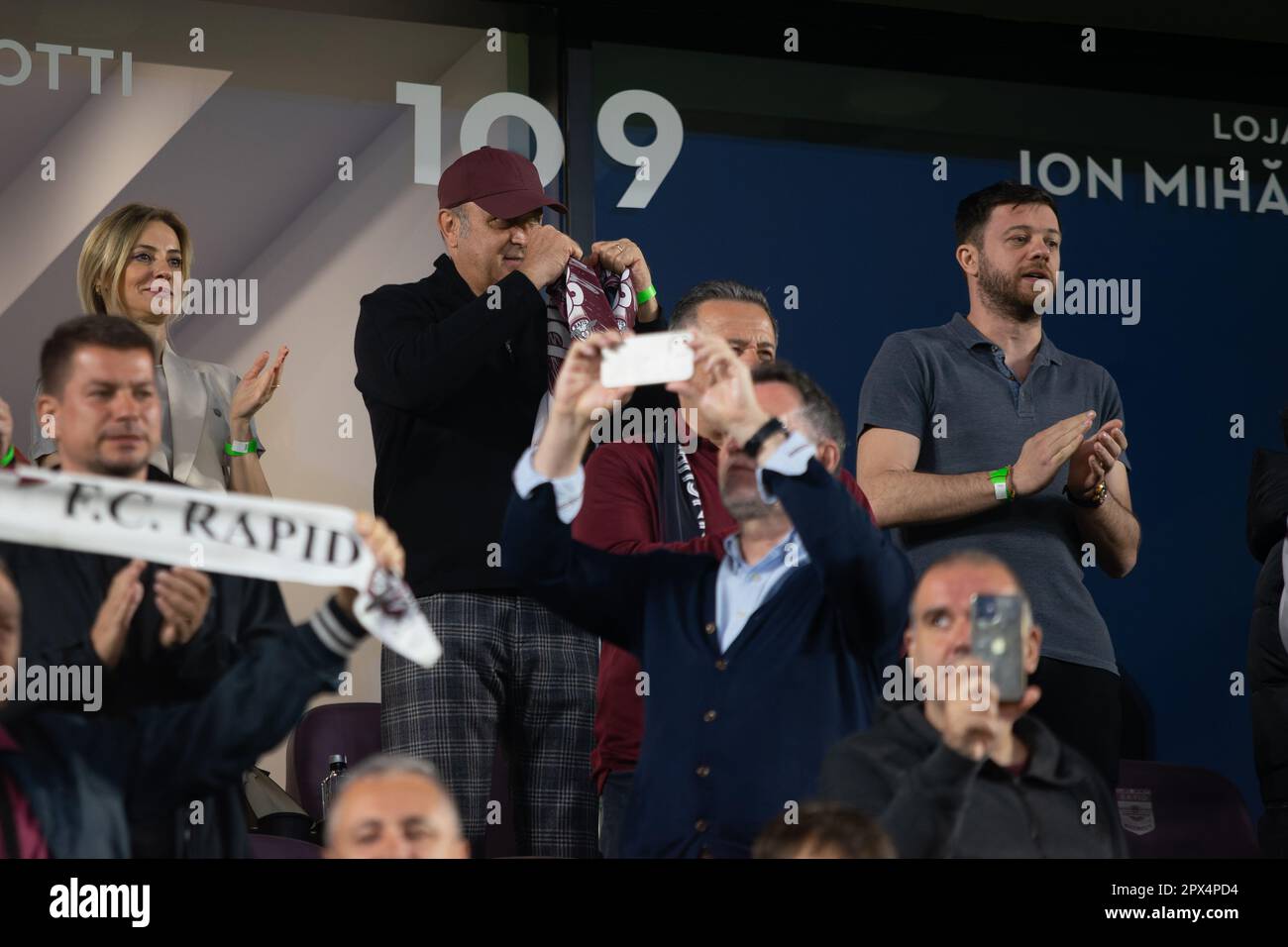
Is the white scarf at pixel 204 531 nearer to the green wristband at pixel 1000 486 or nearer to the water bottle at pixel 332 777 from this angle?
the water bottle at pixel 332 777

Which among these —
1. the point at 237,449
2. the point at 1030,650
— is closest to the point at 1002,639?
the point at 1030,650

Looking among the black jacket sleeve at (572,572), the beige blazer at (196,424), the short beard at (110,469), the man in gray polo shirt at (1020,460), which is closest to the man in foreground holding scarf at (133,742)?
the short beard at (110,469)

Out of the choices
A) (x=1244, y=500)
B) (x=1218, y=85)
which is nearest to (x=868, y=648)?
(x=1244, y=500)

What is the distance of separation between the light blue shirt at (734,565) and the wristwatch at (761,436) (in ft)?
0.09

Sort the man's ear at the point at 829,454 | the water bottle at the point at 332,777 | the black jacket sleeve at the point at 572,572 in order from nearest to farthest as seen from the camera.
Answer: the black jacket sleeve at the point at 572,572
the man's ear at the point at 829,454
the water bottle at the point at 332,777

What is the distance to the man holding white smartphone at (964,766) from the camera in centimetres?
311

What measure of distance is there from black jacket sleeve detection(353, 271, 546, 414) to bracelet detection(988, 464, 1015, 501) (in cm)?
100

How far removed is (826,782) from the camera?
3.14 m

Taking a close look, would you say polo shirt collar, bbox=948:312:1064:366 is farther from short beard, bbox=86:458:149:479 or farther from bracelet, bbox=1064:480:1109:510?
short beard, bbox=86:458:149:479

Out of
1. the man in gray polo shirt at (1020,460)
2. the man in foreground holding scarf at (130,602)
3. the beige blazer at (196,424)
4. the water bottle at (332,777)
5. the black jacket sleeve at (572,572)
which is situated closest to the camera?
the man in foreground holding scarf at (130,602)

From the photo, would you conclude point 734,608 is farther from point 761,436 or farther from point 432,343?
point 432,343

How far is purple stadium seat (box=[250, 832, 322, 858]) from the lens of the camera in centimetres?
353
